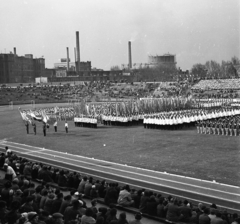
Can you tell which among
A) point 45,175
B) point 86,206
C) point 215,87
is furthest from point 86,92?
point 86,206

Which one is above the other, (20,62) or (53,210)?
(20,62)

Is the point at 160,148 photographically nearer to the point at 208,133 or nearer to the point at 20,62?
the point at 208,133

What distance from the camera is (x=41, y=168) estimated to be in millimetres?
14062

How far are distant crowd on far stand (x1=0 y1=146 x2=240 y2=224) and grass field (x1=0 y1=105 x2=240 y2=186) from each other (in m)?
4.04

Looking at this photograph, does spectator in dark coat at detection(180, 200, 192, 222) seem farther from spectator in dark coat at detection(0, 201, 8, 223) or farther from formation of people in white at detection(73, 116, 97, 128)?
formation of people in white at detection(73, 116, 97, 128)

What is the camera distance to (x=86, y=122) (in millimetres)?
30859

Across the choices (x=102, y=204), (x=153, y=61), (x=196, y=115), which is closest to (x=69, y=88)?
(x=153, y=61)

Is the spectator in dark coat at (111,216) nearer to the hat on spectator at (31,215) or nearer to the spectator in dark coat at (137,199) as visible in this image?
the hat on spectator at (31,215)

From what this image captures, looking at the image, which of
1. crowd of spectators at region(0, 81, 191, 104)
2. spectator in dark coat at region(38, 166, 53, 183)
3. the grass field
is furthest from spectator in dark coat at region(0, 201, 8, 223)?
crowd of spectators at region(0, 81, 191, 104)

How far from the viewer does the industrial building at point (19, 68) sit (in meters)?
103

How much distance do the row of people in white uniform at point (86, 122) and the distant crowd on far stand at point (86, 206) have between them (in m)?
17.3

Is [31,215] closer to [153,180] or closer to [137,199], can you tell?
[137,199]

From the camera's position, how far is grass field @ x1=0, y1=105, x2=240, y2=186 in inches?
593

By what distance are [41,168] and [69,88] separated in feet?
240
